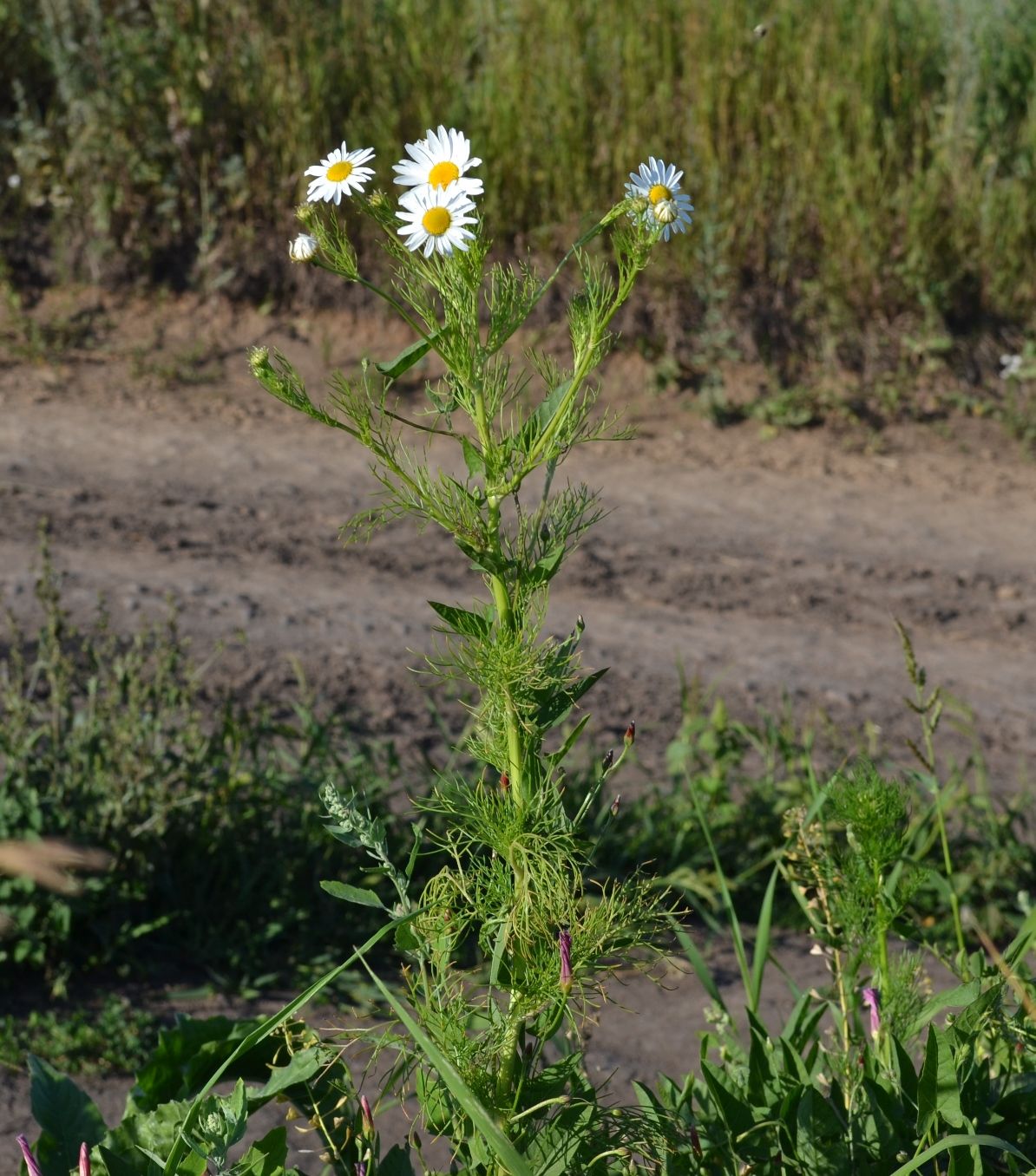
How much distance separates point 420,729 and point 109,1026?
1.42 m

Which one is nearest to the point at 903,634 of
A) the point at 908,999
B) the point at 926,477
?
the point at 908,999

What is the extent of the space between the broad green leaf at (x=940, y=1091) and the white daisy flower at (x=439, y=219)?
956 mm

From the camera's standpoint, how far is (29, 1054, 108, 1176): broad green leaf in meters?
1.59

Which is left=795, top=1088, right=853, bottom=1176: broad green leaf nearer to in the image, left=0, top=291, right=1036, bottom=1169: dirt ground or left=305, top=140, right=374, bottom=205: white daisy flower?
left=305, top=140, right=374, bottom=205: white daisy flower

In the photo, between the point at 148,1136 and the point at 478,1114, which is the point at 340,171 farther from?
the point at 148,1136

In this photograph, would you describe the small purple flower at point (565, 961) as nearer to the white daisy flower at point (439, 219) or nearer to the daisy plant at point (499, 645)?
the daisy plant at point (499, 645)

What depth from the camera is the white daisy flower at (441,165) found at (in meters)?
1.24

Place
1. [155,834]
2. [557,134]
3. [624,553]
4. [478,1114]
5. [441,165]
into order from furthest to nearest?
[557,134] → [624,553] → [155,834] → [441,165] → [478,1114]

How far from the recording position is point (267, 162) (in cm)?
689

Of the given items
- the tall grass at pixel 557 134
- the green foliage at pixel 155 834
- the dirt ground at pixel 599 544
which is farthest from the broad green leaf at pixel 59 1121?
the tall grass at pixel 557 134

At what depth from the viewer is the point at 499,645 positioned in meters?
1.31

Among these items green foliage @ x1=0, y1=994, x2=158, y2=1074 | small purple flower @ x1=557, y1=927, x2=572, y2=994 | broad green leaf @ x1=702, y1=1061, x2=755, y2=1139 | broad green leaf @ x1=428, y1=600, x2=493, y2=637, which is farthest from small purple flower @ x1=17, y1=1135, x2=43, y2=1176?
green foliage @ x1=0, y1=994, x2=158, y2=1074

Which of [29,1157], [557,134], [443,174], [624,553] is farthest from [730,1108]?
[557,134]

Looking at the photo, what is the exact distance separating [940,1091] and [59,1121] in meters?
1.00
